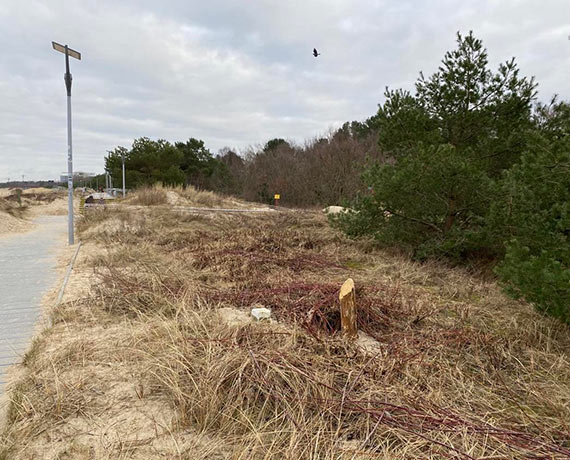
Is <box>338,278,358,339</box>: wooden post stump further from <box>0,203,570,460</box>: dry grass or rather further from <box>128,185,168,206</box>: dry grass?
<box>128,185,168,206</box>: dry grass

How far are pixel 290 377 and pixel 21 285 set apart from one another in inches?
217

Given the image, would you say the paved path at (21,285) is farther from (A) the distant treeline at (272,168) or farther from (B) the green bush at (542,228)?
(A) the distant treeline at (272,168)

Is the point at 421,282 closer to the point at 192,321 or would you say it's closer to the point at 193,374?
the point at 192,321

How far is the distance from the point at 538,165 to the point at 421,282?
9.18 ft

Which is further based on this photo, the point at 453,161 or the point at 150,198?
Result: the point at 150,198

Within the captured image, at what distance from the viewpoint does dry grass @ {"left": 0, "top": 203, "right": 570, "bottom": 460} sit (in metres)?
2.26

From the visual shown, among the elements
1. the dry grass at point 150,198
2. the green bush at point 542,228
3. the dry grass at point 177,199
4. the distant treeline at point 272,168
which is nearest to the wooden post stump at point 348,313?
the green bush at point 542,228

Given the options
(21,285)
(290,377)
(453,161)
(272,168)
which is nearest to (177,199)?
(272,168)

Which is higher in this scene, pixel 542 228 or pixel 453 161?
pixel 453 161

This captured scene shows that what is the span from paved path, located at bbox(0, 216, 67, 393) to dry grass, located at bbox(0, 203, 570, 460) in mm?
292

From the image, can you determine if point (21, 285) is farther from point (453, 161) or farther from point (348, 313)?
point (453, 161)

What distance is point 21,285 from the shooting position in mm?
6188

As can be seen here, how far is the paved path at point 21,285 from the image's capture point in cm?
388

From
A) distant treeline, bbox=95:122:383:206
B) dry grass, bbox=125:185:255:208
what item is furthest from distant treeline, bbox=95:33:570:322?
distant treeline, bbox=95:122:383:206
